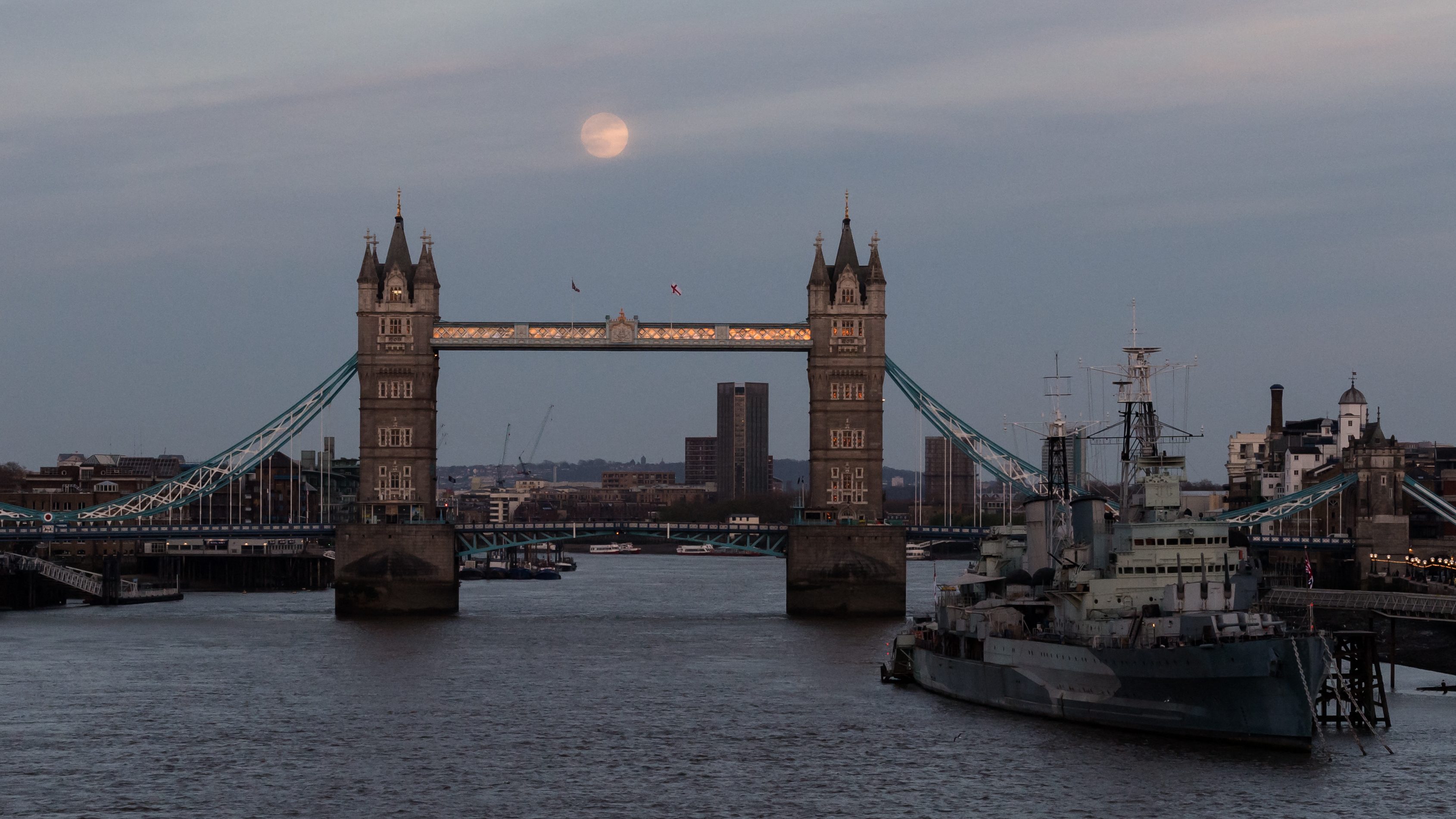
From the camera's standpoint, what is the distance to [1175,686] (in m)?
52.7

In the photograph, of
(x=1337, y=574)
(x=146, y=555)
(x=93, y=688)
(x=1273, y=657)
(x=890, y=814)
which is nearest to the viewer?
(x=890, y=814)

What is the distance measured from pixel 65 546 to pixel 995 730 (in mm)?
113053

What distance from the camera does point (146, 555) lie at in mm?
149000

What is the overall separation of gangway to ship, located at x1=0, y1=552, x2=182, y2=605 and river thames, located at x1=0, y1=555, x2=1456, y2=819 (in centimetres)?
3524

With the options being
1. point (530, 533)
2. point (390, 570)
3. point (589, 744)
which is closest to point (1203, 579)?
point (589, 744)

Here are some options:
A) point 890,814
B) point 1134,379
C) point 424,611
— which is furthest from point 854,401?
point 890,814

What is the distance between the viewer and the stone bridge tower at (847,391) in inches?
4225

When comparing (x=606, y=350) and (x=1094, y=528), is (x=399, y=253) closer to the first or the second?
(x=606, y=350)

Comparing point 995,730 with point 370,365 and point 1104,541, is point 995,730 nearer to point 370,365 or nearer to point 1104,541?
point 1104,541

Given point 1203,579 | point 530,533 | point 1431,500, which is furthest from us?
point 1431,500

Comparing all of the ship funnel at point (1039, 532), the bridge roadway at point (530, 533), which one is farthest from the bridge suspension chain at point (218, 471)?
the ship funnel at point (1039, 532)

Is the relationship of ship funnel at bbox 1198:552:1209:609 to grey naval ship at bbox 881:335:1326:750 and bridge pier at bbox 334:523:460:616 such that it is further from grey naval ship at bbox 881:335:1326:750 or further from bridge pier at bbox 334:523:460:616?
bridge pier at bbox 334:523:460:616

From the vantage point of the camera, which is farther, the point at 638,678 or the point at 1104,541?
the point at 638,678

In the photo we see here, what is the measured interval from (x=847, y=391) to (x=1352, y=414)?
223 feet
